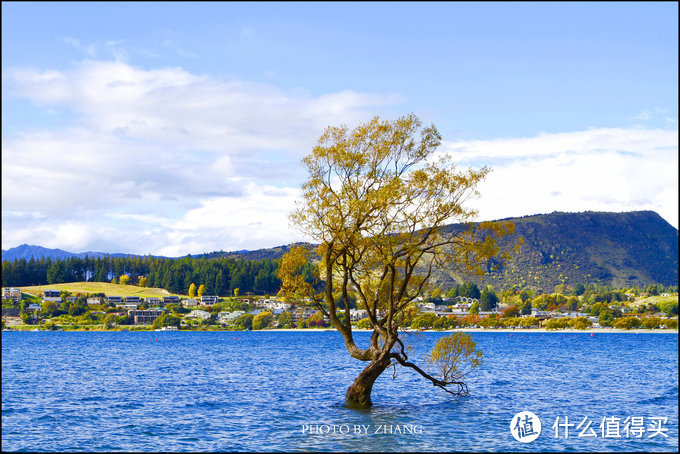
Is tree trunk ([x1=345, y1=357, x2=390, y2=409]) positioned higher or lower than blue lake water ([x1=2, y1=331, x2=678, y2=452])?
higher

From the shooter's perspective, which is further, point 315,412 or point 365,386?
point 365,386

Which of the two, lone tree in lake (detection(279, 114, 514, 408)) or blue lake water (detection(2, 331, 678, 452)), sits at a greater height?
lone tree in lake (detection(279, 114, 514, 408))

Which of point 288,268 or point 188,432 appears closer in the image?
point 188,432

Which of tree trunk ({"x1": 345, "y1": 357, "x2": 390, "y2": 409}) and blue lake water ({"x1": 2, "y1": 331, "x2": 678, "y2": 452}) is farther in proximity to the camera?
tree trunk ({"x1": 345, "y1": 357, "x2": 390, "y2": 409})

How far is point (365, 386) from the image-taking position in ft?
115

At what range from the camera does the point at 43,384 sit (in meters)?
55.0

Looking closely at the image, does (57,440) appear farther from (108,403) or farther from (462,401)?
(462,401)

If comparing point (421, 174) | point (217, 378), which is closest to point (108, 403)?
point (217, 378)

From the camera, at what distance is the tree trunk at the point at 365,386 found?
34.2 metres

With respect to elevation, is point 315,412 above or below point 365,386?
below

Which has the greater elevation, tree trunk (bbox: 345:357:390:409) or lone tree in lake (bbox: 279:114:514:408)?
lone tree in lake (bbox: 279:114:514:408)

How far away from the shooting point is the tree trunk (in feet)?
112

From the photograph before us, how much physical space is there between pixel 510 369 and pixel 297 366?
2487 cm

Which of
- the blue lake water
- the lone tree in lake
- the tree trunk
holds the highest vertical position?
the lone tree in lake
